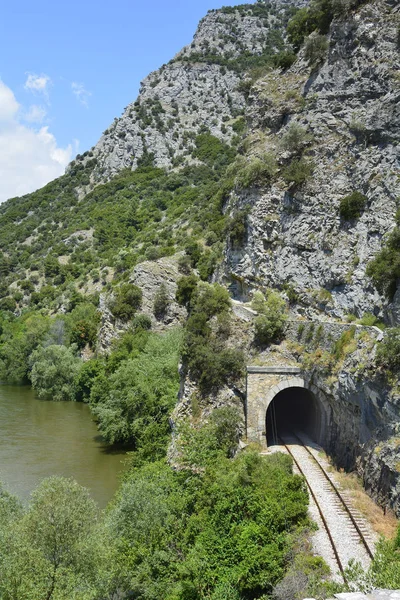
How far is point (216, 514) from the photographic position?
1554 cm

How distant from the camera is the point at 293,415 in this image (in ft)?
99.2

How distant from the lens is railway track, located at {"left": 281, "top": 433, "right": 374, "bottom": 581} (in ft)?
44.8

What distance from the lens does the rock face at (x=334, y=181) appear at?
28922 millimetres

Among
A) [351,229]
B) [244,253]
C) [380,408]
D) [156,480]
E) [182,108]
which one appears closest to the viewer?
[380,408]

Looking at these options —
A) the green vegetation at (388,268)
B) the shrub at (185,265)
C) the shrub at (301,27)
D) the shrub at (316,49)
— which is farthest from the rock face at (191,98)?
the green vegetation at (388,268)

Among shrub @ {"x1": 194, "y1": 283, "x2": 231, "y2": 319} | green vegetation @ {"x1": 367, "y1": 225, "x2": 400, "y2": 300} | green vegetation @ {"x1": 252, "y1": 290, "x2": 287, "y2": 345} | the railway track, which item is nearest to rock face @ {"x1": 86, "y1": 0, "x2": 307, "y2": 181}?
shrub @ {"x1": 194, "y1": 283, "x2": 231, "y2": 319}

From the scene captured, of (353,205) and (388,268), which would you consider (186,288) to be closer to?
(353,205)

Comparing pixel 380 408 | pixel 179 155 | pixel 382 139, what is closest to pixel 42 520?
pixel 380 408

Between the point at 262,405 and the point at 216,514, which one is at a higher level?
the point at 262,405

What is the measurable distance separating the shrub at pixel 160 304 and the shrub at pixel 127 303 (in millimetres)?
1635

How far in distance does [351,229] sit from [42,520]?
78.2 ft

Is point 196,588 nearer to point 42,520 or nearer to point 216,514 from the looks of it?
point 216,514

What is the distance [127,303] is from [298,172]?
21402 mm

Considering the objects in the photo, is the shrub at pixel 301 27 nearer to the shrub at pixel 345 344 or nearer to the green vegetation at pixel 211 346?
the green vegetation at pixel 211 346
